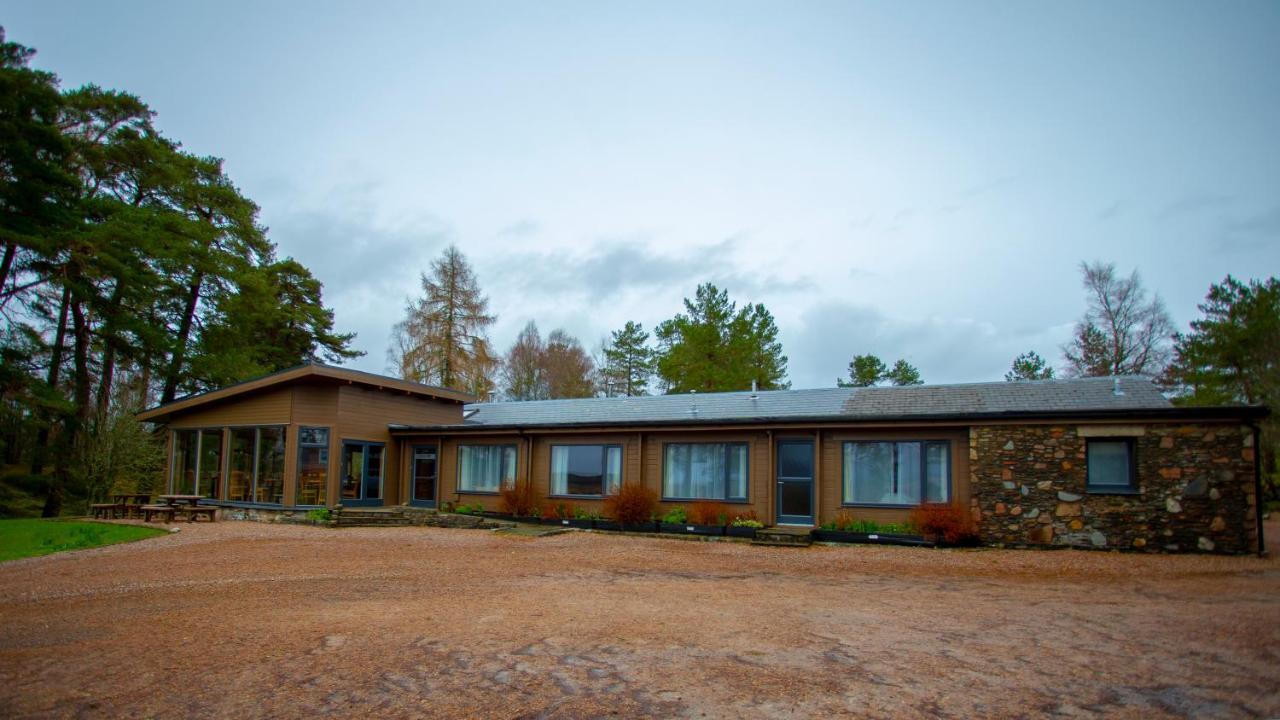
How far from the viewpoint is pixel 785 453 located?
16.1 metres

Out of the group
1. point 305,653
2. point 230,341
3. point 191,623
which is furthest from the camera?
point 230,341

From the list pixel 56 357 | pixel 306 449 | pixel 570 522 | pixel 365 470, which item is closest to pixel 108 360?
pixel 56 357

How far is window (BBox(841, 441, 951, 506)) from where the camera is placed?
14625 mm

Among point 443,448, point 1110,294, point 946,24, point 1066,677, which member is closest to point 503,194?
point 443,448

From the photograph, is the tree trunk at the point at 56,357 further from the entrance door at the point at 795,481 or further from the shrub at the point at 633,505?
the entrance door at the point at 795,481

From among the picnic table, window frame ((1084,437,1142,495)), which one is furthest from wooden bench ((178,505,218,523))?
window frame ((1084,437,1142,495))

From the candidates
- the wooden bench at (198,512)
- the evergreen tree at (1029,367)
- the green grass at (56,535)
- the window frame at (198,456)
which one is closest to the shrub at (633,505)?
the green grass at (56,535)

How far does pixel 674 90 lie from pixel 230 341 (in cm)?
1890

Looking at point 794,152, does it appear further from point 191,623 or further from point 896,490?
point 191,623

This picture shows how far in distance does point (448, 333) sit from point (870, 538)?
75.5 ft

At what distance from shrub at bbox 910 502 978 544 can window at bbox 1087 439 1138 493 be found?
2108 millimetres

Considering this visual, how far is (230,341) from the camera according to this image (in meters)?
26.9

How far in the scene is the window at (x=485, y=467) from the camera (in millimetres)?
19156

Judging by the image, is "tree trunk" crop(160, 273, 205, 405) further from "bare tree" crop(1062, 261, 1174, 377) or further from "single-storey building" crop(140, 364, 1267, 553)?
"bare tree" crop(1062, 261, 1174, 377)
